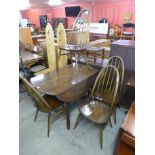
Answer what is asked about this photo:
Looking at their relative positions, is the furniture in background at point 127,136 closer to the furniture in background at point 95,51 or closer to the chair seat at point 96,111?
the chair seat at point 96,111

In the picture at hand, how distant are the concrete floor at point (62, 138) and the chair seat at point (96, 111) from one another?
0.36 meters

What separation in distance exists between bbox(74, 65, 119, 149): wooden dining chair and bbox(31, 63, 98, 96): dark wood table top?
0.24m

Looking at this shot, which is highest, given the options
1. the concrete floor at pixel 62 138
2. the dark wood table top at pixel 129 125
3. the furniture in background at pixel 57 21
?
the furniture in background at pixel 57 21

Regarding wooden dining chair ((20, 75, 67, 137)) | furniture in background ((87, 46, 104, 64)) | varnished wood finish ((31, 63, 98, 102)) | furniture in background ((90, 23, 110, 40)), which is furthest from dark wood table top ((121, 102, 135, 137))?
furniture in background ((90, 23, 110, 40))

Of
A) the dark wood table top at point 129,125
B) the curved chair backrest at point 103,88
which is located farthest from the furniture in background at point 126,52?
the dark wood table top at point 129,125

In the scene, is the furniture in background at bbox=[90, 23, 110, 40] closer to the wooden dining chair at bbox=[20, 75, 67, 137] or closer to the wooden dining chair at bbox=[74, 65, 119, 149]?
the wooden dining chair at bbox=[74, 65, 119, 149]

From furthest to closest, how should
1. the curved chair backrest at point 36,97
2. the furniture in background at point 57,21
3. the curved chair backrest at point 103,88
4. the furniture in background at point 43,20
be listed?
the furniture in background at point 43,20, the furniture in background at point 57,21, the curved chair backrest at point 103,88, the curved chair backrest at point 36,97

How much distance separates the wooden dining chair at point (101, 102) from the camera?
66.2 inches

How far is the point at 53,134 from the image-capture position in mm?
1960


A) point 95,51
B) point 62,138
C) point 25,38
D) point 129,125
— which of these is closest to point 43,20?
point 25,38

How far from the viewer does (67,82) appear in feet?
6.40
